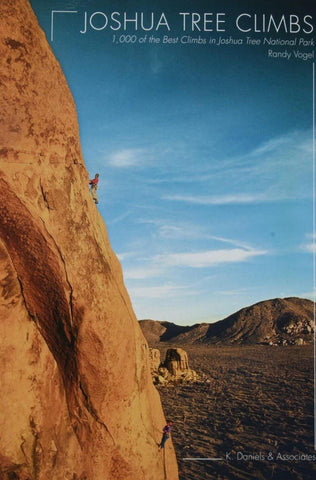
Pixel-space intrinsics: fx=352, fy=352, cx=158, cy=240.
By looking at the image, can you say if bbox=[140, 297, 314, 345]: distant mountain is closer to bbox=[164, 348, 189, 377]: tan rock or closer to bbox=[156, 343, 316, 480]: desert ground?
bbox=[164, 348, 189, 377]: tan rock

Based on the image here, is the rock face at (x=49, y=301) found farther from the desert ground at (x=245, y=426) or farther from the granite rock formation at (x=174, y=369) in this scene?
the granite rock formation at (x=174, y=369)

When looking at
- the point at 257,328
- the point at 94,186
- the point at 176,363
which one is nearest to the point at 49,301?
the point at 94,186

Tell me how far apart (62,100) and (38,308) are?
2.85m

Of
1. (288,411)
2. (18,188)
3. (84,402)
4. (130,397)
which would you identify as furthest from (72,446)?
(288,411)

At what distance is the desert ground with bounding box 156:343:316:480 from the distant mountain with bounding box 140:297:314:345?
3166cm

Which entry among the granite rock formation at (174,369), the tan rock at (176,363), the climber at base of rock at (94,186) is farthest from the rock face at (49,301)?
the tan rock at (176,363)

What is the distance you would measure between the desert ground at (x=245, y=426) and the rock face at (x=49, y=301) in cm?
553

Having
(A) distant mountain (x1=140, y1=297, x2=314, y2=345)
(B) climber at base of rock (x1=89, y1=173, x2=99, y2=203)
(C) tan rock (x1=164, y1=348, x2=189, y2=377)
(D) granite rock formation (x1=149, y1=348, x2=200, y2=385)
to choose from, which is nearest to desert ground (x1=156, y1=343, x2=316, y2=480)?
(D) granite rock formation (x1=149, y1=348, x2=200, y2=385)

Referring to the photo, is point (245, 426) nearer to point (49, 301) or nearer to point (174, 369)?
point (174, 369)

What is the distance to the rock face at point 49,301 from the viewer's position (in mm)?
4301

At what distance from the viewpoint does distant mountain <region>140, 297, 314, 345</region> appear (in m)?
55.8

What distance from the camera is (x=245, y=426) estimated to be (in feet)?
43.2

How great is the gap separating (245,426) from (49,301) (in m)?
11.6

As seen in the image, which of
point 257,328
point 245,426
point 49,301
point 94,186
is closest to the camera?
point 49,301
